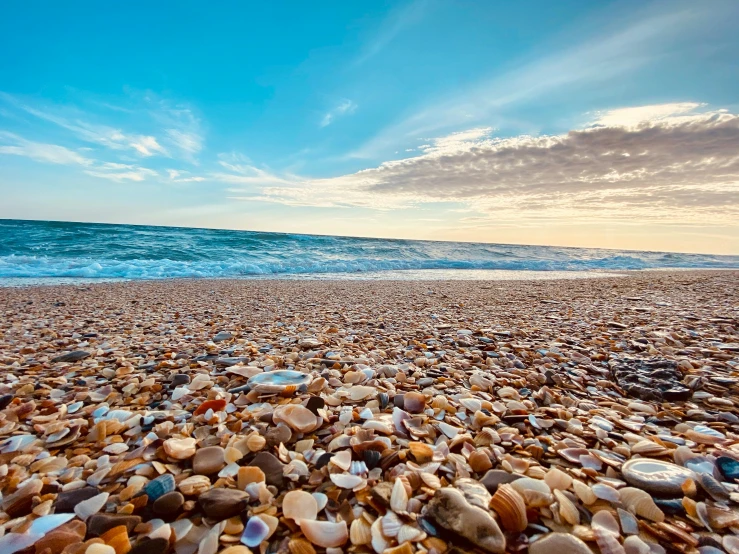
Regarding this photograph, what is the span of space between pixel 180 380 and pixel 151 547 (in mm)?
1331

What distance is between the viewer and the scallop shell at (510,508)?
104 cm

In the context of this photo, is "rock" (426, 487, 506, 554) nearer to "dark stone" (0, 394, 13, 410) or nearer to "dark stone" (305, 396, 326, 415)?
"dark stone" (305, 396, 326, 415)

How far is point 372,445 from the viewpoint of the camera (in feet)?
4.67

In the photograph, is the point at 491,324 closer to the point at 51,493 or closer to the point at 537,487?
the point at 537,487

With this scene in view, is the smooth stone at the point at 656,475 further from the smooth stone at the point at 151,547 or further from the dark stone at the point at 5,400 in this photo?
the dark stone at the point at 5,400

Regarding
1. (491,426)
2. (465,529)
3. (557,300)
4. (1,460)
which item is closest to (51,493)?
(1,460)

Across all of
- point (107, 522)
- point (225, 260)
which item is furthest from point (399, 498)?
point (225, 260)

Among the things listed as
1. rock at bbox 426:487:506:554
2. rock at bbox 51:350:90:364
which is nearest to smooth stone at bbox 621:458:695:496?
rock at bbox 426:487:506:554

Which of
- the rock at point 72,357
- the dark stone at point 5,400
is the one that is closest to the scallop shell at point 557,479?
the dark stone at point 5,400

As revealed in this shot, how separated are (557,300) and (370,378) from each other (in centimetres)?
451

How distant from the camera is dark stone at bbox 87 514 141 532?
1044mm

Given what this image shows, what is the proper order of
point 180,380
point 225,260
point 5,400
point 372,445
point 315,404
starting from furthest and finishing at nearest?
point 225,260
point 180,380
point 5,400
point 315,404
point 372,445

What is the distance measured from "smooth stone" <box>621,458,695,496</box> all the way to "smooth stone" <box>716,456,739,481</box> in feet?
0.41

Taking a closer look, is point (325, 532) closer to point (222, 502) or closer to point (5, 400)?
point (222, 502)
